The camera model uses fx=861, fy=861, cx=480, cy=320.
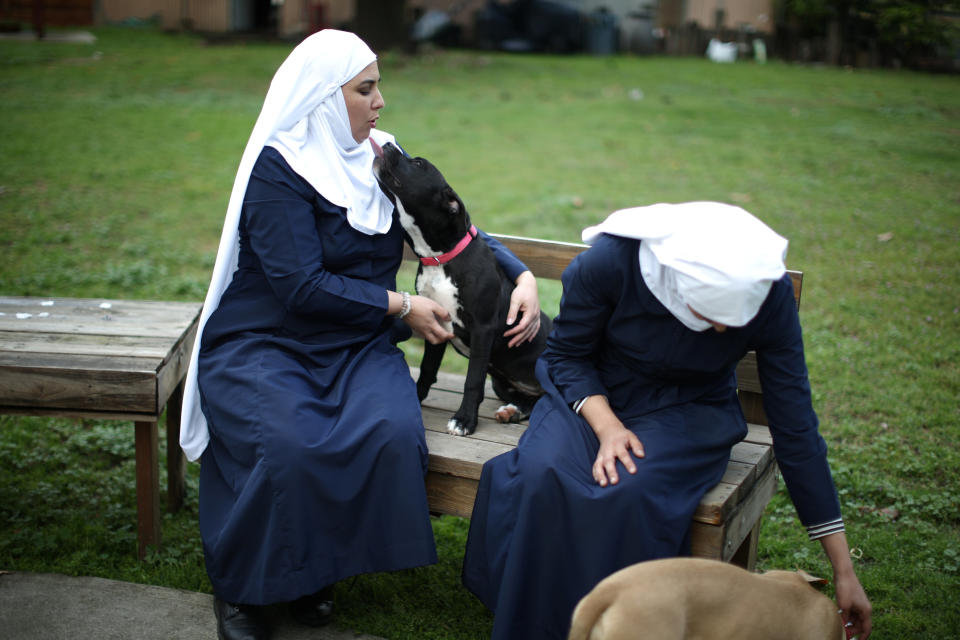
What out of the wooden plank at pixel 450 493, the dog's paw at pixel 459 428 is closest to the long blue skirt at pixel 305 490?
the wooden plank at pixel 450 493

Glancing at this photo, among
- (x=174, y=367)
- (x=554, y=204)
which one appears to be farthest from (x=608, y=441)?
(x=554, y=204)

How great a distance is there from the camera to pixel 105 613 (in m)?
3.30

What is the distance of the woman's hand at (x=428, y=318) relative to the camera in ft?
11.2

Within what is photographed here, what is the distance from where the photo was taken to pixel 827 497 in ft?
9.18

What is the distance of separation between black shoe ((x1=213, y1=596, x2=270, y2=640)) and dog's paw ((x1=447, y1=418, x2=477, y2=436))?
0.97m

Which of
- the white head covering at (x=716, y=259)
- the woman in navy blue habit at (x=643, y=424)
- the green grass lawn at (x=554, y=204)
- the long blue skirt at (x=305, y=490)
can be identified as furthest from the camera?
the green grass lawn at (x=554, y=204)

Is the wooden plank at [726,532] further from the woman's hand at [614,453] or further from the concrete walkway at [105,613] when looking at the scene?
the concrete walkway at [105,613]

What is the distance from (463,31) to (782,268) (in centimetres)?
2111

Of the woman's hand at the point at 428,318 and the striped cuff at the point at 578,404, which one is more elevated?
the woman's hand at the point at 428,318

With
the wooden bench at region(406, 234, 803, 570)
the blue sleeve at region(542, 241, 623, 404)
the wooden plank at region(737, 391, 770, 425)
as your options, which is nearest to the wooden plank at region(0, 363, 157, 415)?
the wooden bench at region(406, 234, 803, 570)

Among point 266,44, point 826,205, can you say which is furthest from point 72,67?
point 826,205

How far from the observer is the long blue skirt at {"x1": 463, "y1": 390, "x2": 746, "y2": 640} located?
8.77 ft

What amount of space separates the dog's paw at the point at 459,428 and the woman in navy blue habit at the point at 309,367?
0.26 m

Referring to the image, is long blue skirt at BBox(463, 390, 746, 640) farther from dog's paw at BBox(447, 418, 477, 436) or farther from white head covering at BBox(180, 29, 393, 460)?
white head covering at BBox(180, 29, 393, 460)
